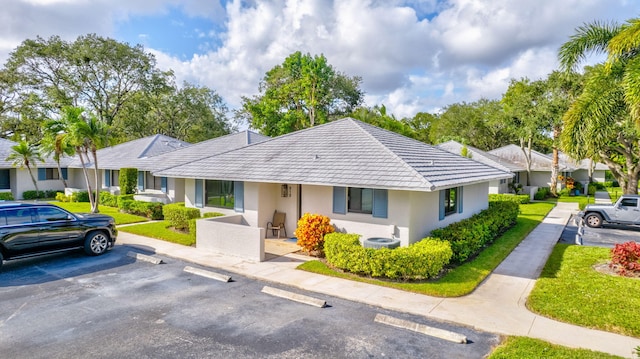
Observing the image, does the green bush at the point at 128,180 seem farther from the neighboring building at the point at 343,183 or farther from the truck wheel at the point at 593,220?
the truck wheel at the point at 593,220

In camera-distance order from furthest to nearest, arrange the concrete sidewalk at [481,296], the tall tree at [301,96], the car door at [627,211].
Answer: the tall tree at [301,96] → the car door at [627,211] → the concrete sidewalk at [481,296]

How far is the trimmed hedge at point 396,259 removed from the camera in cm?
974

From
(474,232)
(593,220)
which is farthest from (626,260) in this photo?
(593,220)

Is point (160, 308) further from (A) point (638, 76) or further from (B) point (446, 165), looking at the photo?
(A) point (638, 76)

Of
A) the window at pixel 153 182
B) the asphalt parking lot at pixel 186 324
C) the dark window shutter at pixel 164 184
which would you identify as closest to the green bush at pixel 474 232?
the asphalt parking lot at pixel 186 324

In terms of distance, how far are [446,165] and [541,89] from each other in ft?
77.3

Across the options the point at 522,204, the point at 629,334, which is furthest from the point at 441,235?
the point at 522,204

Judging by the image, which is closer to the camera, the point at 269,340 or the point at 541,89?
the point at 269,340

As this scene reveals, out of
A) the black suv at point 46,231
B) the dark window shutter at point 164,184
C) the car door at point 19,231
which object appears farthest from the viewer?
the dark window shutter at point 164,184

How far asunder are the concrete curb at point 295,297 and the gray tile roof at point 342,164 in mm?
3895

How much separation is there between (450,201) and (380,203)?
172 inches

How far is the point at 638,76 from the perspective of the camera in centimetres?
1063

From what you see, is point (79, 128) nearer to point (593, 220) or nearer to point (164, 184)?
point (164, 184)

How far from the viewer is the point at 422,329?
709 centimetres
